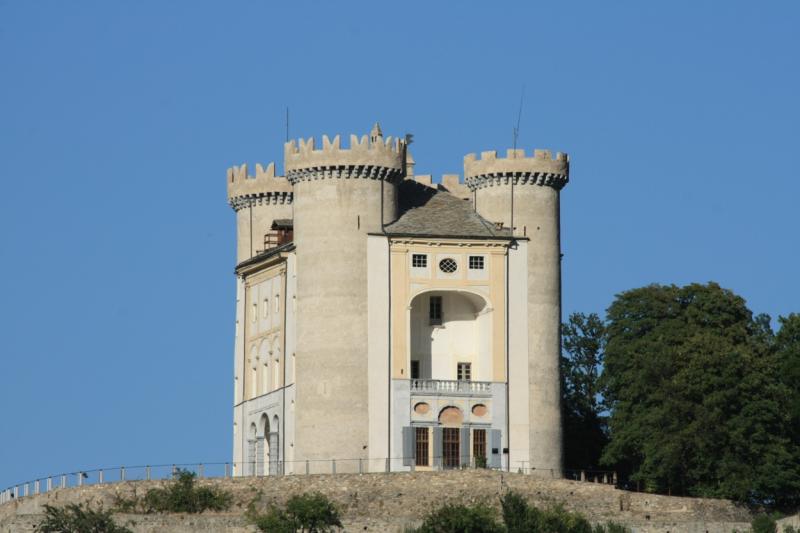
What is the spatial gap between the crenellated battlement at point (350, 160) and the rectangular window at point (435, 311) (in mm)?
5567

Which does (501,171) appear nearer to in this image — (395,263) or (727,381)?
(395,263)

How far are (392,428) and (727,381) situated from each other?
555 inches

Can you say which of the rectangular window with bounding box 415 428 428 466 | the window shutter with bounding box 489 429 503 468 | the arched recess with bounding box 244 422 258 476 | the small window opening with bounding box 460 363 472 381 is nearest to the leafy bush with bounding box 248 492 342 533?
the rectangular window with bounding box 415 428 428 466

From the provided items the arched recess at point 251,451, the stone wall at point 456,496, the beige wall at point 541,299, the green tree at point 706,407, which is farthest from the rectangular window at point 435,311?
the stone wall at point 456,496

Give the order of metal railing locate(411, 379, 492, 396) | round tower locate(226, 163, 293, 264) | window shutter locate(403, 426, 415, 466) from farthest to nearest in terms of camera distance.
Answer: round tower locate(226, 163, 293, 264), metal railing locate(411, 379, 492, 396), window shutter locate(403, 426, 415, 466)

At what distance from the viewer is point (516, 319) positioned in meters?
110

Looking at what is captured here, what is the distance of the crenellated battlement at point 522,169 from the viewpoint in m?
111

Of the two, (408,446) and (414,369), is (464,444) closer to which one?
(408,446)

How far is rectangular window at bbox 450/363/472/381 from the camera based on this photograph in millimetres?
110250

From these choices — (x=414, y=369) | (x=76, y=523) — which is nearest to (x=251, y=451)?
(x=414, y=369)

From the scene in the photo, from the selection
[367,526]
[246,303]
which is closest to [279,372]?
[246,303]

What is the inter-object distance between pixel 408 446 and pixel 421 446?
2.39 feet

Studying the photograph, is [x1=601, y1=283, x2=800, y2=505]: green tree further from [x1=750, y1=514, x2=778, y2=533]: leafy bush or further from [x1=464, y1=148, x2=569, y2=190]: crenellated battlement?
[x1=464, y1=148, x2=569, y2=190]: crenellated battlement

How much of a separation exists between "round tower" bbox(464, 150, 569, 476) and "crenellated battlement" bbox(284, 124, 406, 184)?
450cm
